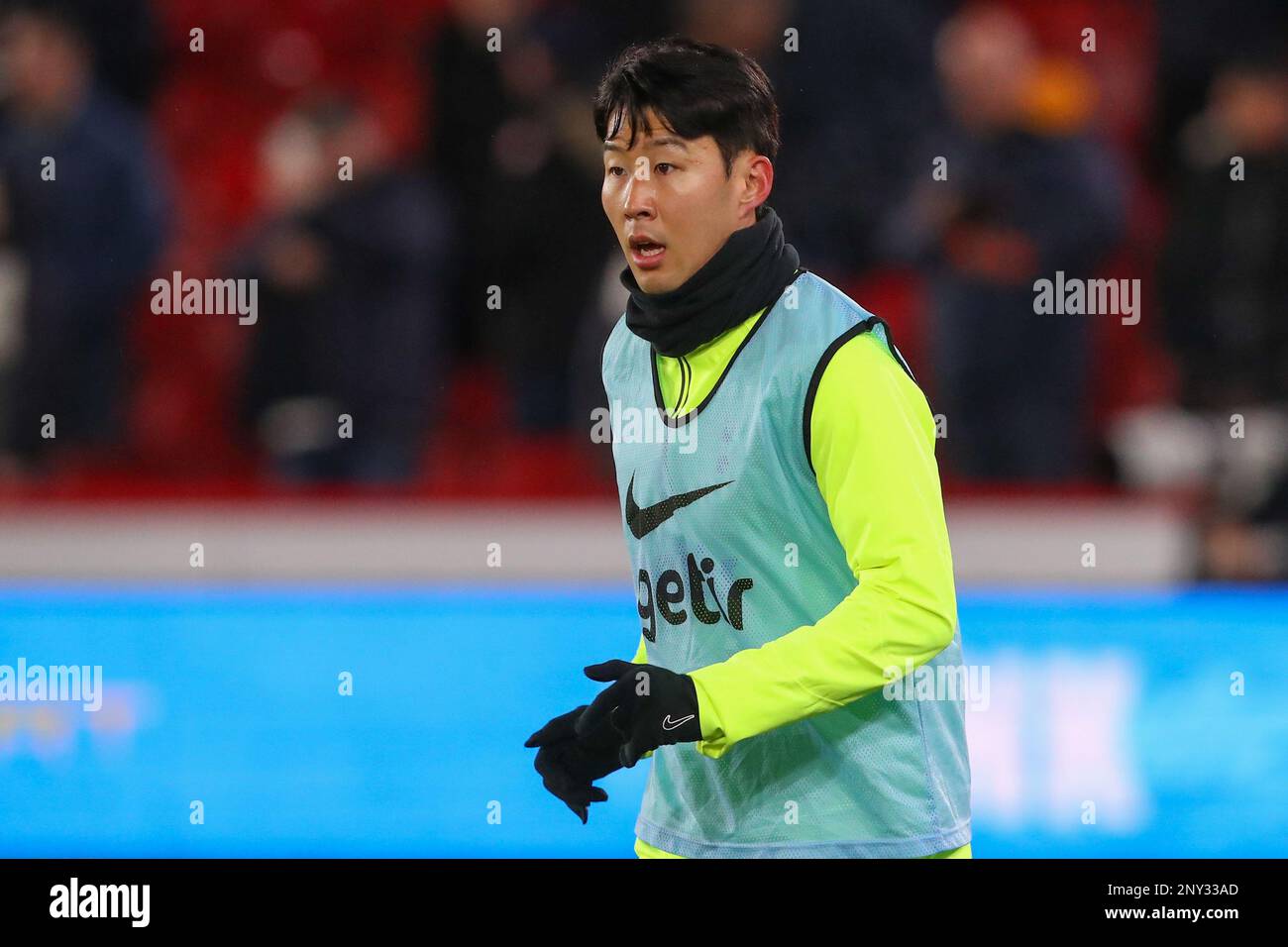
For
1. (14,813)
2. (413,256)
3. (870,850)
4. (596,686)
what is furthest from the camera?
(413,256)

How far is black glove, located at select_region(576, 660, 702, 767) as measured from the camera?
8.36ft

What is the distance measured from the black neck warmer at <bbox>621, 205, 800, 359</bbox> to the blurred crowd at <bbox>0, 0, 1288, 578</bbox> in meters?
5.17

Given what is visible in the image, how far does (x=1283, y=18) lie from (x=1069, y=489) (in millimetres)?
2949

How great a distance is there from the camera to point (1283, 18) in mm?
9266

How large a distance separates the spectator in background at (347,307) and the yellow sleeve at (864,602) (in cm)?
608

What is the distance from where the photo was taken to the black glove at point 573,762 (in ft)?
8.76

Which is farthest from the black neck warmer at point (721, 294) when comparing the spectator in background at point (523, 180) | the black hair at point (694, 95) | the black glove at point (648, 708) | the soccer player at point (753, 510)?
the spectator in background at point (523, 180)

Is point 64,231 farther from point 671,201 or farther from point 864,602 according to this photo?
point 864,602

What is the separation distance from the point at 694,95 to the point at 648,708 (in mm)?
908

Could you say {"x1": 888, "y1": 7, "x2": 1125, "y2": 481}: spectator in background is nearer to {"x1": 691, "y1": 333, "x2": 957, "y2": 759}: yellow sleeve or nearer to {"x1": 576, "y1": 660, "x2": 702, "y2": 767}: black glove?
→ {"x1": 691, "y1": 333, "x2": 957, "y2": 759}: yellow sleeve

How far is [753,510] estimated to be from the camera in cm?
275

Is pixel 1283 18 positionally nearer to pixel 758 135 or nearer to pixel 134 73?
pixel 134 73

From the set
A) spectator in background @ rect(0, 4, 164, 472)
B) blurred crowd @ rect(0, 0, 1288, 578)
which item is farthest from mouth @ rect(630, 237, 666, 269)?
spectator in background @ rect(0, 4, 164, 472)

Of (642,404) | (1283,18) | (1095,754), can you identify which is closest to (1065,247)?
(1283,18)
